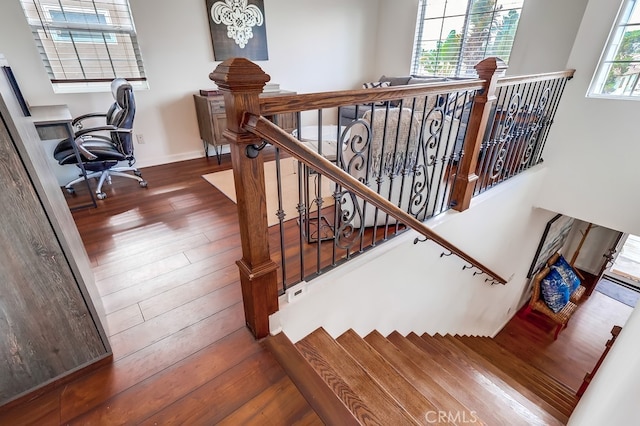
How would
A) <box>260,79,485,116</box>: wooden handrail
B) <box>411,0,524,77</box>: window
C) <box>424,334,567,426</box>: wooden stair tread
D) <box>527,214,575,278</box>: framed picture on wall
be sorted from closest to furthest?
<box>260,79,485,116</box>: wooden handrail → <box>424,334,567,426</box>: wooden stair tread → <box>411,0,524,77</box>: window → <box>527,214,575,278</box>: framed picture on wall

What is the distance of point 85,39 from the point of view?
3061mm

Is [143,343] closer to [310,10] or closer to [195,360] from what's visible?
[195,360]

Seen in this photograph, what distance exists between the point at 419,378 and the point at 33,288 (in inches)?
73.1

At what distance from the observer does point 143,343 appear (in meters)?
1.39

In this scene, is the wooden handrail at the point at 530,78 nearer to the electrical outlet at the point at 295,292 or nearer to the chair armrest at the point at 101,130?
the electrical outlet at the point at 295,292

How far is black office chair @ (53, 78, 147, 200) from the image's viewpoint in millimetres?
2674

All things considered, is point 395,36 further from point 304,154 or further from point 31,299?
point 31,299

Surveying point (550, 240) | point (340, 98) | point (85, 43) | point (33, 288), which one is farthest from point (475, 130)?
point (85, 43)

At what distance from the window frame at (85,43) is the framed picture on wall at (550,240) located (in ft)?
17.8

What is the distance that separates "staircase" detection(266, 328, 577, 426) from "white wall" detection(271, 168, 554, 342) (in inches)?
4.1

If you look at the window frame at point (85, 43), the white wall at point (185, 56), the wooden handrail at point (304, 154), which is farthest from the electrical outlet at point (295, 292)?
the window frame at point (85, 43)

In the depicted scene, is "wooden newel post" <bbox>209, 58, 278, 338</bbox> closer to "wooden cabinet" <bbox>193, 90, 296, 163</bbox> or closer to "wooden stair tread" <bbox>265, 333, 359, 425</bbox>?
"wooden stair tread" <bbox>265, 333, 359, 425</bbox>

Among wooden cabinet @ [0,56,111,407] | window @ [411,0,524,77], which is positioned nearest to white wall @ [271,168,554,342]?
wooden cabinet @ [0,56,111,407]

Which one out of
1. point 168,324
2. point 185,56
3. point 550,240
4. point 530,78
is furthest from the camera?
point 550,240
